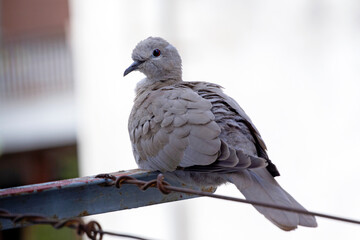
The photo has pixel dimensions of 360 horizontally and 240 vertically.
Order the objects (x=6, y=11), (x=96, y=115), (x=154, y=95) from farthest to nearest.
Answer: (x=6, y=11) < (x=96, y=115) < (x=154, y=95)

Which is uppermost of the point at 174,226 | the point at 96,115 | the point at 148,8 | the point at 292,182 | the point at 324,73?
the point at 148,8

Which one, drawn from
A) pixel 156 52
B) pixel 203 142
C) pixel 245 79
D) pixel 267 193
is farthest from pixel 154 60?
pixel 245 79

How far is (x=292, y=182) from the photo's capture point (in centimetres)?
576

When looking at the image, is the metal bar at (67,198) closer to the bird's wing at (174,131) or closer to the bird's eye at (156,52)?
the bird's wing at (174,131)

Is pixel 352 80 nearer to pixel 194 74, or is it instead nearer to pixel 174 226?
pixel 194 74

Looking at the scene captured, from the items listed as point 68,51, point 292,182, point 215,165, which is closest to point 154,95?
point 215,165

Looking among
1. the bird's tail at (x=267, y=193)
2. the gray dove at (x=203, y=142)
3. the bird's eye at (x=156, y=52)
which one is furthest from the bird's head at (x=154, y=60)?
the bird's tail at (x=267, y=193)

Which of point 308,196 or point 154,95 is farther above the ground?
point 154,95

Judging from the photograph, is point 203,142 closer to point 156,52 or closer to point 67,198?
point 67,198

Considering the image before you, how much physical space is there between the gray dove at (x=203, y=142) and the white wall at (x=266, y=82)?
9.16 ft

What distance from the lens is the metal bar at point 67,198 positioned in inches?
73.6

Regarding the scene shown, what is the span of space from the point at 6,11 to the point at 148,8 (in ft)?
13.1

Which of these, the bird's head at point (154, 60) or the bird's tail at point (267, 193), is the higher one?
the bird's head at point (154, 60)

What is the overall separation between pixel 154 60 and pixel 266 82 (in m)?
2.58
